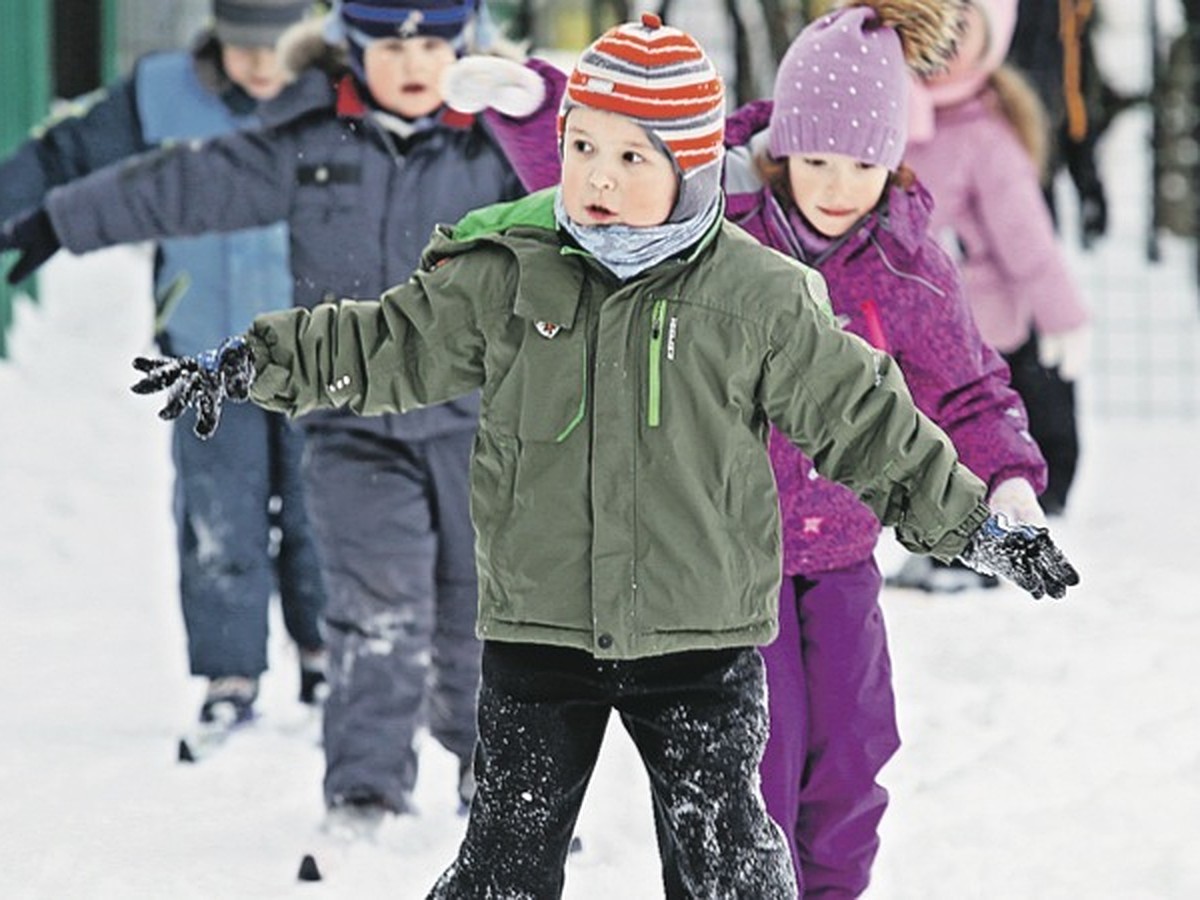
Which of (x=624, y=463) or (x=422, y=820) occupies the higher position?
(x=624, y=463)

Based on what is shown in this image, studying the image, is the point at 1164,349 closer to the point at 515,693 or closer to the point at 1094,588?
the point at 1094,588

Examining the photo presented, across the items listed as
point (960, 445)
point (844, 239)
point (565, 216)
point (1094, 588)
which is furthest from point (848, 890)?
point (1094, 588)

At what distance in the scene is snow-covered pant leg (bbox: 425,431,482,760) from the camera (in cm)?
515

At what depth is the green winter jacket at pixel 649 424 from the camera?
3613mm

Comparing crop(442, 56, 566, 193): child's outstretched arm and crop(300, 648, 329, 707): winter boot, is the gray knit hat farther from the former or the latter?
crop(442, 56, 566, 193): child's outstretched arm

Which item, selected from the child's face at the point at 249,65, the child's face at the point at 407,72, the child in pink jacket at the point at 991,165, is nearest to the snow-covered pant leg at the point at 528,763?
the child's face at the point at 407,72

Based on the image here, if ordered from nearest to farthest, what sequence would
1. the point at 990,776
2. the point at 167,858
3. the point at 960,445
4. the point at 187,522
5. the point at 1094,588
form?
the point at 960,445 → the point at 167,858 → the point at 990,776 → the point at 187,522 → the point at 1094,588

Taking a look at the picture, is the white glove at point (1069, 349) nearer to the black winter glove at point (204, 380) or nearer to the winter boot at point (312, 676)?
the winter boot at point (312, 676)

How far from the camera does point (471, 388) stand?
12.5ft

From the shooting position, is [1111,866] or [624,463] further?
[1111,866]

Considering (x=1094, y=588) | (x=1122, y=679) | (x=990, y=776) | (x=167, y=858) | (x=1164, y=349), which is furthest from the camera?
(x=1164, y=349)

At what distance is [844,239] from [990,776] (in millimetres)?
1898

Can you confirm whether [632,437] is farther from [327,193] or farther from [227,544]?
[227,544]

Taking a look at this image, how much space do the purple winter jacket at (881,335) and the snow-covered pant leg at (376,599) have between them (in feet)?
3.29
